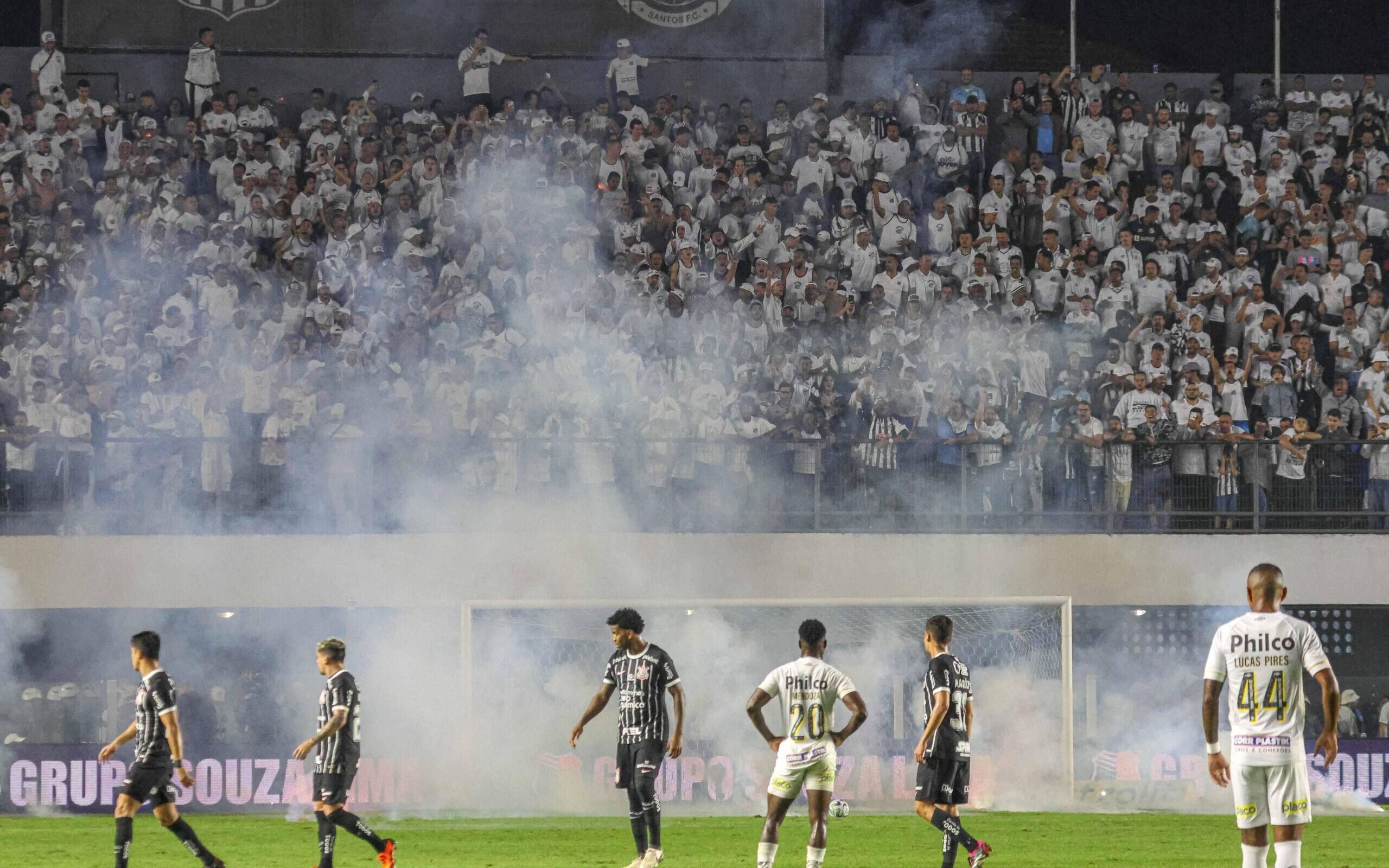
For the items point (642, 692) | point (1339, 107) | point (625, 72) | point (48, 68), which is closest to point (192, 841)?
point (642, 692)

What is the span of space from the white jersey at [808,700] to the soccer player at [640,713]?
107cm

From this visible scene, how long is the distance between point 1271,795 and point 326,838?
534 cm

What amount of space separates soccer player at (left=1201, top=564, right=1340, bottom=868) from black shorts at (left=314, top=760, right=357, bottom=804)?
5.05 metres

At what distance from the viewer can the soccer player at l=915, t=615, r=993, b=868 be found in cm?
1046

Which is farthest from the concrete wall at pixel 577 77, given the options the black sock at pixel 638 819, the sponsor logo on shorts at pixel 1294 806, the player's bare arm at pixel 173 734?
the sponsor logo on shorts at pixel 1294 806

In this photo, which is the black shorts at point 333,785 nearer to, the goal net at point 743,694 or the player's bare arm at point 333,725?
the player's bare arm at point 333,725

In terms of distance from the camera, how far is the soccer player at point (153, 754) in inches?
407

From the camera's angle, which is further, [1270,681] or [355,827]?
[355,827]

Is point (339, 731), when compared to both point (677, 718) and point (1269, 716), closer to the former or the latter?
point (677, 718)

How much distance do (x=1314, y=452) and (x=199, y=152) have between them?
40.0 ft

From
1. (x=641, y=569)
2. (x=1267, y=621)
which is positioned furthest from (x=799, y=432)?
(x=1267, y=621)

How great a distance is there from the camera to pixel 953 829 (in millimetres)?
10477

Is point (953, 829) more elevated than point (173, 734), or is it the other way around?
point (173, 734)

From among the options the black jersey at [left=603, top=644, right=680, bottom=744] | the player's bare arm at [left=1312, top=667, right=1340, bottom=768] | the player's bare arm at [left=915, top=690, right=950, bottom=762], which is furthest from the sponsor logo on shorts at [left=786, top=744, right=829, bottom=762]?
the player's bare arm at [left=1312, top=667, right=1340, bottom=768]
